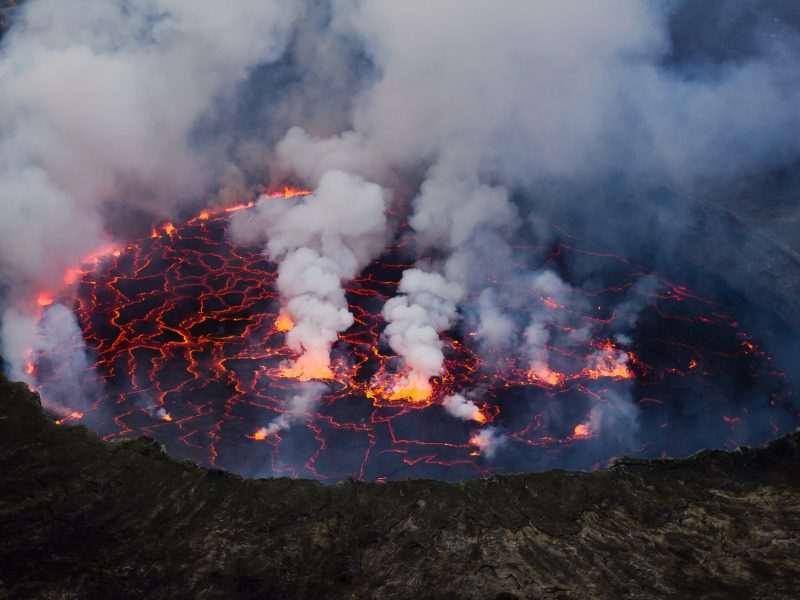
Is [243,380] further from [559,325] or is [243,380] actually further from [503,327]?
[559,325]

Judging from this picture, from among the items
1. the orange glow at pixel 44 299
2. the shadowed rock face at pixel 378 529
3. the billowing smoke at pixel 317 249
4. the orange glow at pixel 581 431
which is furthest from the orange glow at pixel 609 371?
the orange glow at pixel 44 299

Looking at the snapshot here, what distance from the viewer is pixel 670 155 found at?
34.7 m

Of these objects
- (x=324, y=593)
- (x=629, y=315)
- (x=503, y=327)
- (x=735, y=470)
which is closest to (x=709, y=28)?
(x=629, y=315)

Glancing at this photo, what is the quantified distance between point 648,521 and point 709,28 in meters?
42.3

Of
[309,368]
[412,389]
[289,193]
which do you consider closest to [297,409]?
[309,368]

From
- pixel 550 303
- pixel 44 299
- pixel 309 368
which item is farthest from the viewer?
pixel 550 303

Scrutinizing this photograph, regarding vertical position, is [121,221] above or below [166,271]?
above

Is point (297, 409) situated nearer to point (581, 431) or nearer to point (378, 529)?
point (581, 431)

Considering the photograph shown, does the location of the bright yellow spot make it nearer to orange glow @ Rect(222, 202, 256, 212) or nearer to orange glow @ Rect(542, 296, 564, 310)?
orange glow @ Rect(222, 202, 256, 212)

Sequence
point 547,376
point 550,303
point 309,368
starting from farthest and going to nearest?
1. point 550,303
2. point 547,376
3. point 309,368

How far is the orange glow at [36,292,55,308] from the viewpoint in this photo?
1092 inches

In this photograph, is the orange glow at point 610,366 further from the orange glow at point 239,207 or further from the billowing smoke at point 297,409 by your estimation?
the orange glow at point 239,207

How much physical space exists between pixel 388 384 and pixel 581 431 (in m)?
7.03

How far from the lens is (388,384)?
23328 mm
